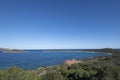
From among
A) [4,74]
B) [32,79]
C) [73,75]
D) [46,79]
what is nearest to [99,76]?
[73,75]

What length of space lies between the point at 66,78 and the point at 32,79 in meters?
9.07

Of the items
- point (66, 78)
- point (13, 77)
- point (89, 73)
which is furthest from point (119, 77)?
point (13, 77)

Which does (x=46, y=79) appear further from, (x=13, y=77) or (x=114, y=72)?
(x=114, y=72)

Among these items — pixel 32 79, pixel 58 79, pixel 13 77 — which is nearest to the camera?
pixel 13 77

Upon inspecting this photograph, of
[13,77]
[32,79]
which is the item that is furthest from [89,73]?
[13,77]

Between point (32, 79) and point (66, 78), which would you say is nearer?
point (32, 79)

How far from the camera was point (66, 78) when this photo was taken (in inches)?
1096

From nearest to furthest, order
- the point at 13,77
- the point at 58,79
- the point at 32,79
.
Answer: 1. the point at 13,77
2. the point at 32,79
3. the point at 58,79

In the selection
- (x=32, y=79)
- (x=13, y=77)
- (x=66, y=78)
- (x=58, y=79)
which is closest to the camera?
(x=13, y=77)

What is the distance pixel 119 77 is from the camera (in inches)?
976

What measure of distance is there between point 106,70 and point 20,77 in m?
13.3

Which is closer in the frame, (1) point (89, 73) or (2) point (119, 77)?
(2) point (119, 77)

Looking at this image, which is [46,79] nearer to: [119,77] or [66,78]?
[66,78]

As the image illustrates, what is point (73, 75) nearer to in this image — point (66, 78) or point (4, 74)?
point (66, 78)
